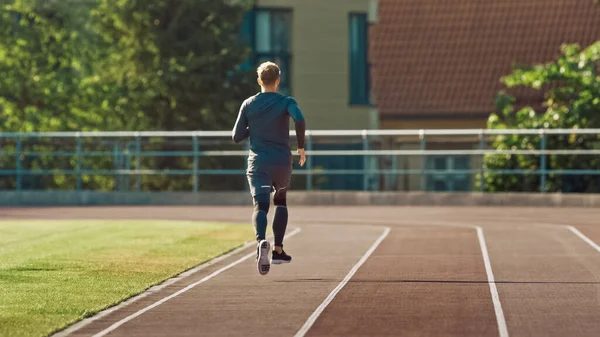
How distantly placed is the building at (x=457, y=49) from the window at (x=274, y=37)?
2.21 meters

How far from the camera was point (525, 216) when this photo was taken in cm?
2431

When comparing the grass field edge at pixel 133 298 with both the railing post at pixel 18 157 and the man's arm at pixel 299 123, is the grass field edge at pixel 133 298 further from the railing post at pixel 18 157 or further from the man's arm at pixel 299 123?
the railing post at pixel 18 157

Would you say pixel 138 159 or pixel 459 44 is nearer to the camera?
pixel 138 159

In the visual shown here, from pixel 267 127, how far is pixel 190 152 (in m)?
16.2

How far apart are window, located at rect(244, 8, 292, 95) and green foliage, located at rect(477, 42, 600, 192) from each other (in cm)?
743

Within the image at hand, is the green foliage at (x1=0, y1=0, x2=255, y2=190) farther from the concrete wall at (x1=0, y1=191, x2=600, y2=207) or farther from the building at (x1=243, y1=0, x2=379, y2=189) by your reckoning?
the building at (x1=243, y1=0, x2=379, y2=189)

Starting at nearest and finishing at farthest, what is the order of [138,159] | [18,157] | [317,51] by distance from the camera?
[138,159] < [18,157] < [317,51]

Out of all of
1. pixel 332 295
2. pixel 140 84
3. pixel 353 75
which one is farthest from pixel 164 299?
pixel 353 75

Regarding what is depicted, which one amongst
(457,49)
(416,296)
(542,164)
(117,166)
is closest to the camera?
(416,296)

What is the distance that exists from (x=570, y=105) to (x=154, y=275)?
18003 mm

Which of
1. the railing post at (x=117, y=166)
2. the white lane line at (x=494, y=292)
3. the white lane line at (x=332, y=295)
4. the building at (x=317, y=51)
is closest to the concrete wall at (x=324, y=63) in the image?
the building at (x=317, y=51)

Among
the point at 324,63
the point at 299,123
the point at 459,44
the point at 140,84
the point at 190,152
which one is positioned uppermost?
the point at 459,44

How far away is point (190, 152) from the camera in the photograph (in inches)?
1184

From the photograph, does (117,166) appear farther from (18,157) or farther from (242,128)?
(242,128)
